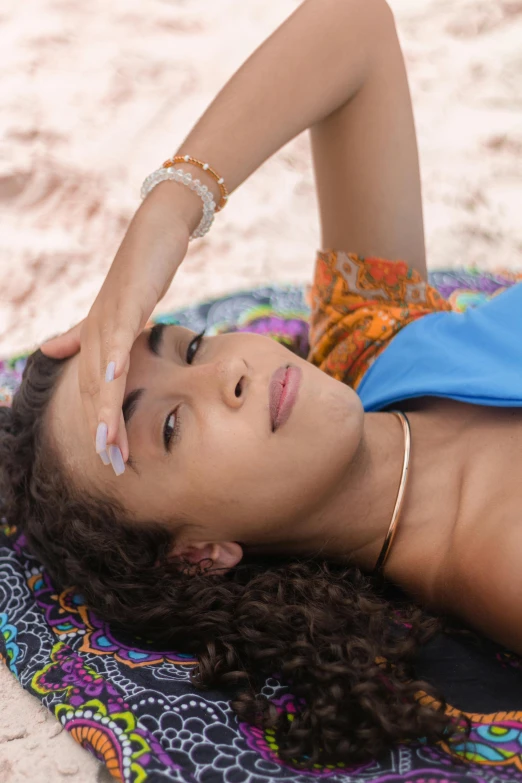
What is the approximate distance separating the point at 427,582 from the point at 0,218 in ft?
9.88

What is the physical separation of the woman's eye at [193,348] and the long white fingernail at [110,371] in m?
0.33

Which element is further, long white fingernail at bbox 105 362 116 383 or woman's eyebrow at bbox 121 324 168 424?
woman's eyebrow at bbox 121 324 168 424

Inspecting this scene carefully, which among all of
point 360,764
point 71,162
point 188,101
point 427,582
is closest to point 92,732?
point 360,764

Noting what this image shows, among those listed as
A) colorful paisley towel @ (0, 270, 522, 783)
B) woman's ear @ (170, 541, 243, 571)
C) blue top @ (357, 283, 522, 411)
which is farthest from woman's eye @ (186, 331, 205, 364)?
colorful paisley towel @ (0, 270, 522, 783)

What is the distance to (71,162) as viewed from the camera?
13.9 ft

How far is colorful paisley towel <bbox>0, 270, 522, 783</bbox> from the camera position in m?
1.49

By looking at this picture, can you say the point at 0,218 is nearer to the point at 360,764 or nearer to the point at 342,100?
the point at 342,100

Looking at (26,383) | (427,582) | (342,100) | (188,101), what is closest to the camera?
(427,582)

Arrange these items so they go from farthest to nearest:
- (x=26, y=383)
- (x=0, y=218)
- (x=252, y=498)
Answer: (x=0, y=218) → (x=26, y=383) → (x=252, y=498)

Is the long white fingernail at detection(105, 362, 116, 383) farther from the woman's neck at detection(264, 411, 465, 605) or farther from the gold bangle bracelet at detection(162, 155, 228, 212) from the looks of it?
the gold bangle bracelet at detection(162, 155, 228, 212)

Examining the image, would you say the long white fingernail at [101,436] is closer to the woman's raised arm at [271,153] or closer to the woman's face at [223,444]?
the woman's raised arm at [271,153]

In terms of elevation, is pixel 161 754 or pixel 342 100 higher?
pixel 342 100

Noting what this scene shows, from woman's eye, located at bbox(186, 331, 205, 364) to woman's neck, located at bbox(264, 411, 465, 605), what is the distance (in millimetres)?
461

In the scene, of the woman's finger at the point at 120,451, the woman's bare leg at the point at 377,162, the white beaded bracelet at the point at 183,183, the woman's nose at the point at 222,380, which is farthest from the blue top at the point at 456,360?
the woman's finger at the point at 120,451
